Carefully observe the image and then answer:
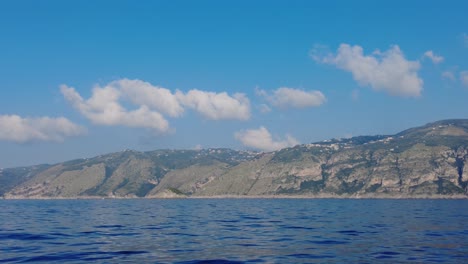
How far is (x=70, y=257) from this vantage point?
39.8m

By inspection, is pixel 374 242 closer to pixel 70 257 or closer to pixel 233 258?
pixel 233 258

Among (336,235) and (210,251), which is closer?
(210,251)

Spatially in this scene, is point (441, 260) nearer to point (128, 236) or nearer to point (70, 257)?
point (70, 257)

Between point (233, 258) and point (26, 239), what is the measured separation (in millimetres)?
30164

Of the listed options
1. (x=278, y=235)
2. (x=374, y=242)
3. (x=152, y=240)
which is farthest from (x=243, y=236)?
(x=374, y=242)

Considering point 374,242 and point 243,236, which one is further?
point 243,236

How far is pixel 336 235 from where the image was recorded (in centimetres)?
5928

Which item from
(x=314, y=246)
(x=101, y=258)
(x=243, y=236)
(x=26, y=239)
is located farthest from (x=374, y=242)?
(x=26, y=239)

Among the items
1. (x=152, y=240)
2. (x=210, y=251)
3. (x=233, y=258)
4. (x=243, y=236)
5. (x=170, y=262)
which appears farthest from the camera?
(x=243, y=236)

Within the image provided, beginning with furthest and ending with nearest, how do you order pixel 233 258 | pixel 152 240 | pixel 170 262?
pixel 152 240 < pixel 233 258 < pixel 170 262

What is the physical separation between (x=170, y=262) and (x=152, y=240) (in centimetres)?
1745

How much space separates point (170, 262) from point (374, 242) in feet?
84.5

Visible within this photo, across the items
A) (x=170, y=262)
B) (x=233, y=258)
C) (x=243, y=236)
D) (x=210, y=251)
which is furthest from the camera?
(x=243, y=236)

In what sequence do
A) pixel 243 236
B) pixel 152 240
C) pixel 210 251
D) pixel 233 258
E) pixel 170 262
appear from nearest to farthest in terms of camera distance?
pixel 170 262
pixel 233 258
pixel 210 251
pixel 152 240
pixel 243 236
